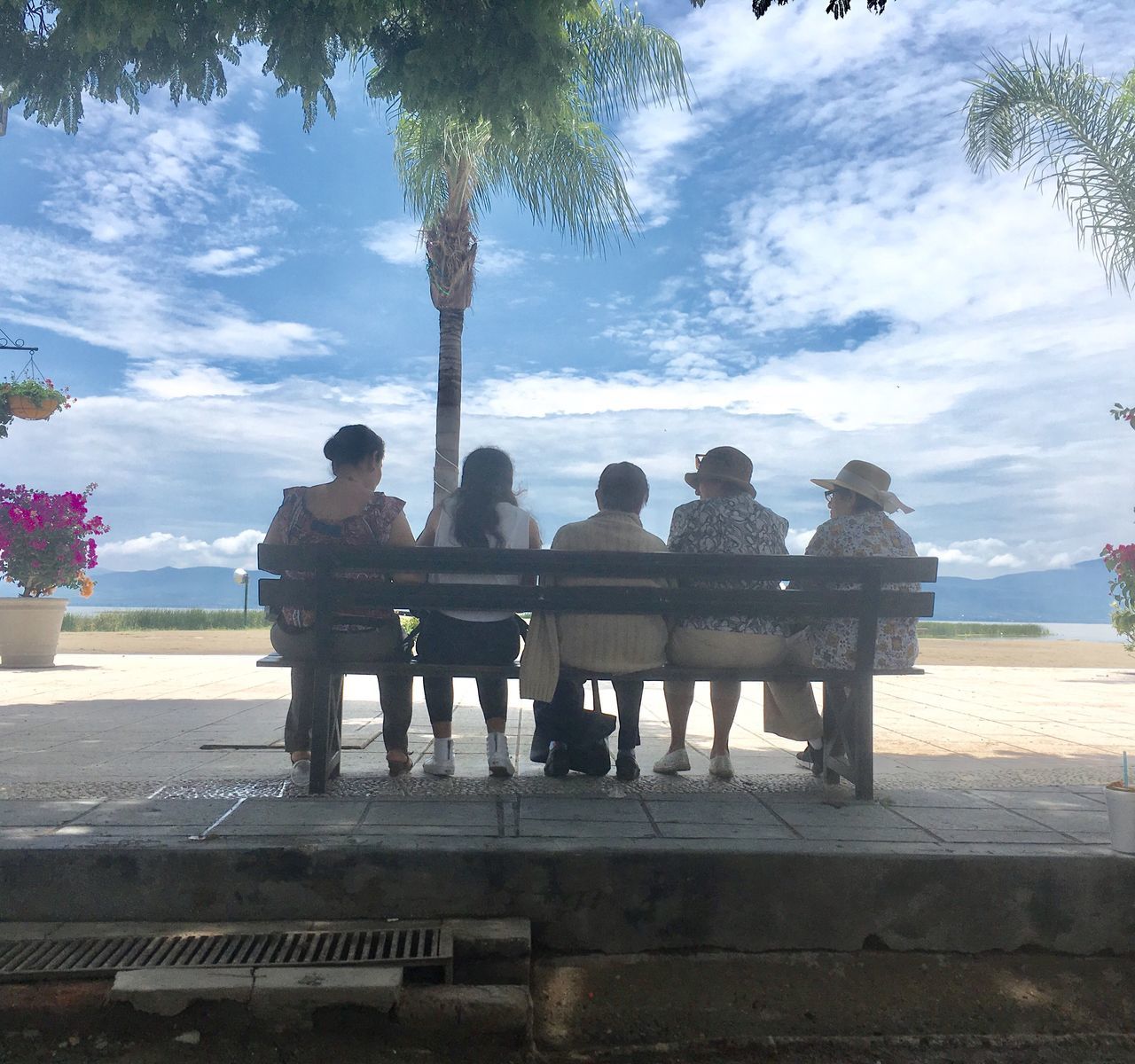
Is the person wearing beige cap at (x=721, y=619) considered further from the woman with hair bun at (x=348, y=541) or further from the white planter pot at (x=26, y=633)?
the white planter pot at (x=26, y=633)

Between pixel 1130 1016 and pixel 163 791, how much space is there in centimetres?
342

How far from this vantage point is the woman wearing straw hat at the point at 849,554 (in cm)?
419

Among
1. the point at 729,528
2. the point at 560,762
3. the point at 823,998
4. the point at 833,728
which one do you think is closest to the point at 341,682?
the point at 560,762

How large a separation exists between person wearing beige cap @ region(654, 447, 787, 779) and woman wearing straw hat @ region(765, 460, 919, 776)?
0.15 m

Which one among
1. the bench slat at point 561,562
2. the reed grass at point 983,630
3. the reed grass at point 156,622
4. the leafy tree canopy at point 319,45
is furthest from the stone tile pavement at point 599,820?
the reed grass at point 983,630

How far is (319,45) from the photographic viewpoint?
5.46 meters

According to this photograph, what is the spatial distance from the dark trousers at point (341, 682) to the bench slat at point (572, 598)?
17cm

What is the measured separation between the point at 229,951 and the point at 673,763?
2.31m

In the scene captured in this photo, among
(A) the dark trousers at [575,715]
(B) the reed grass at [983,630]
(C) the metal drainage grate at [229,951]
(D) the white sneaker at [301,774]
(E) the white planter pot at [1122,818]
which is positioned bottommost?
(B) the reed grass at [983,630]

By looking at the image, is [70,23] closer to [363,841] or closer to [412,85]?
[412,85]

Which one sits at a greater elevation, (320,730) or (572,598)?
(572,598)

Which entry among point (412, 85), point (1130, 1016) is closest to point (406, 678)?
point (1130, 1016)

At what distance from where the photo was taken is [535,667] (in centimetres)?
402

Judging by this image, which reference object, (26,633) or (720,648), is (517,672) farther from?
(26,633)
